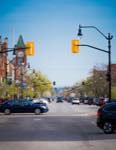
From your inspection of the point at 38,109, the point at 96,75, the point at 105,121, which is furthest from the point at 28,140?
the point at 96,75

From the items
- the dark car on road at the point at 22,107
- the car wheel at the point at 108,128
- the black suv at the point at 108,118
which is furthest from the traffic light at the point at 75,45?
the dark car on road at the point at 22,107

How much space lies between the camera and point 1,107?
56.1 metres

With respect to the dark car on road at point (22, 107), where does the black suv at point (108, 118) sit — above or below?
above

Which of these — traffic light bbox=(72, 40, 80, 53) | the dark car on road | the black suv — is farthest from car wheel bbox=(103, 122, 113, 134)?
the dark car on road

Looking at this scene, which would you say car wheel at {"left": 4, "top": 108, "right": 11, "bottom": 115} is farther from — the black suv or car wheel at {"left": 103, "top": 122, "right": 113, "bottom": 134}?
car wheel at {"left": 103, "top": 122, "right": 113, "bottom": 134}

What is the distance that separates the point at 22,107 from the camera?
178ft

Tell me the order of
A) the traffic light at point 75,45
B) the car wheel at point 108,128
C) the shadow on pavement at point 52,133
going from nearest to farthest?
1. the shadow on pavement at point 52,133
2. the car wheel at point 108,128
3. the traffic light at point 75,45

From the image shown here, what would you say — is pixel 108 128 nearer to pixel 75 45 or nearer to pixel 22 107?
pixel 75 45

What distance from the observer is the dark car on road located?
178ft

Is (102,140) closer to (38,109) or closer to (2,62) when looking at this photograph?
(38,109)

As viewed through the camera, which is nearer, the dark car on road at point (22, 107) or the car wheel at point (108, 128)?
the car wheel at point (108, 128)

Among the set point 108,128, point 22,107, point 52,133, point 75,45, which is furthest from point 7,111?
point 108,128

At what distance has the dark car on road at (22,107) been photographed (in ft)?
178

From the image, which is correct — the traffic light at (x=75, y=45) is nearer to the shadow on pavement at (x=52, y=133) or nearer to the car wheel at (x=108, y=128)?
the shadow on pavement at (x=52, y=133)
